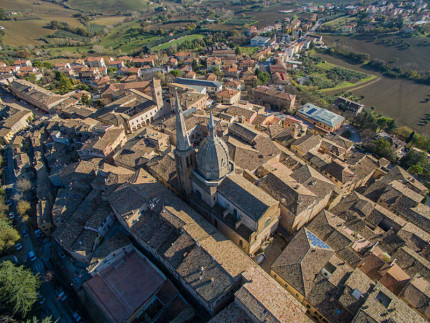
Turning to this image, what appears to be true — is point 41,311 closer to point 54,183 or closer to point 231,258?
point 54,183

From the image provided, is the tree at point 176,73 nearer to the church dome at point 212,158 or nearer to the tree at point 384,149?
the church dome at point 212,158

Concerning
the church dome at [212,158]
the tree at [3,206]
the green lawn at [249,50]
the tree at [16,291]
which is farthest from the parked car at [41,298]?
the green lawn at [249,50]

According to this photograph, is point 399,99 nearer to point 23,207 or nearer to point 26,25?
point 23,207

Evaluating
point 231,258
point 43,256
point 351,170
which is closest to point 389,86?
point 351,170

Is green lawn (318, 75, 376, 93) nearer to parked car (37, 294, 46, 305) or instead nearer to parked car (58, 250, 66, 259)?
parked car (58, 250, 66, 259)

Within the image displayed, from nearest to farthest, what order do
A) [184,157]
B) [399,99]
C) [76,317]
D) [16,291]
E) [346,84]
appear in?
[16,291] → [76,317] → [184,157] → [399,99] → [346,84]

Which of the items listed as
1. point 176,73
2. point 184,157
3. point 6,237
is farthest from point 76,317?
point 176,73
